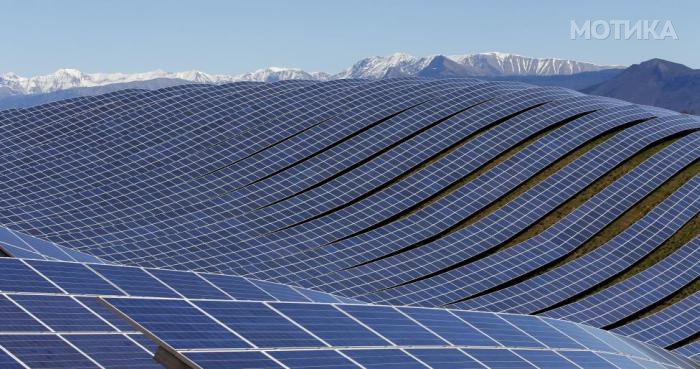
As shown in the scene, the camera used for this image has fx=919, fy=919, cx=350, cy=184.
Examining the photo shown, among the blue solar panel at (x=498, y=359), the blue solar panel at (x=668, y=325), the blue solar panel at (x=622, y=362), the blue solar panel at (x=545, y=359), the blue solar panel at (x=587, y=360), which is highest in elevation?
the blue solar panel at (x=498, y=359)

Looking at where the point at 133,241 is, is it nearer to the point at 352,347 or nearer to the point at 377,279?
the point at 377,279

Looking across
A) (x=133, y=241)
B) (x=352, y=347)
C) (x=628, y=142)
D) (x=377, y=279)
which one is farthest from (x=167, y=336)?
(x=628, y=142)

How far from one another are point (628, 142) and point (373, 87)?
3127 centimetres

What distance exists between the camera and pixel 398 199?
86250mm

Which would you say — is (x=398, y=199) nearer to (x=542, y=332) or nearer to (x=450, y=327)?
(x=542, y=332)

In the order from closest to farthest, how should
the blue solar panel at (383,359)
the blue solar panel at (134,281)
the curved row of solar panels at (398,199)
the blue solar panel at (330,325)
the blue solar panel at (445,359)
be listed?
the blue solar panel at (383,359), the blue solar panel at (330,325), the blue solar panel at (445,359), the blue solar panel at (134,281), the curved row of solar panels at (398,199)

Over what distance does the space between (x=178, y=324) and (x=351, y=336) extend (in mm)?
6062

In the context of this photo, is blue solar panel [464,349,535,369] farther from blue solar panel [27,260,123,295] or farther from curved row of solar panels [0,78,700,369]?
blue solar panel [27,260,123,295]

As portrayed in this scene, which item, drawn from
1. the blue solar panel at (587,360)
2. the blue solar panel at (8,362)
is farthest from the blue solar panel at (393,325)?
the blue solar panel at (8,362)

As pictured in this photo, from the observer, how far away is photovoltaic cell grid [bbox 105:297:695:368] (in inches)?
973

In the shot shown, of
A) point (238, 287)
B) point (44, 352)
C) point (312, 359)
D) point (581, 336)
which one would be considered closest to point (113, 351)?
point (44, 352)

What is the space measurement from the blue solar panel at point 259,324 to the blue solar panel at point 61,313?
3714 millimetres

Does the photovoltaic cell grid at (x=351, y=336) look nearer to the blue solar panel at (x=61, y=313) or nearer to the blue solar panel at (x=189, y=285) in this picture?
the blue solar panel at (x=61, y=313)

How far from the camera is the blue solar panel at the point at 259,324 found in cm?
2634
